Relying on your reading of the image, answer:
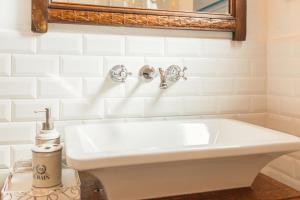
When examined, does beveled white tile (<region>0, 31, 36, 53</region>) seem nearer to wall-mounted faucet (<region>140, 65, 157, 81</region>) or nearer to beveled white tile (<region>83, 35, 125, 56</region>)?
beveled white tile (<region>83, 35, 125, 56</region>)

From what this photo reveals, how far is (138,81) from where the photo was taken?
106 cm

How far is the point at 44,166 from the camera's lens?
0.71 m

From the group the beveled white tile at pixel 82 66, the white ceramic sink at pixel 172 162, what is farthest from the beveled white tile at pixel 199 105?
the beveled white tile at pixel 82 66

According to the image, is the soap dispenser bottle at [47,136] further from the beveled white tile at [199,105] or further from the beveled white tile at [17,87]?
the beveled white tile at [199,105]

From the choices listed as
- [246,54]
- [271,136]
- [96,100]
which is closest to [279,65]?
[246,54]

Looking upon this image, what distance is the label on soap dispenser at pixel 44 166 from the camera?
0.71 meters

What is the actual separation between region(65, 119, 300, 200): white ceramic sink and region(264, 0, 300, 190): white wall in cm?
29

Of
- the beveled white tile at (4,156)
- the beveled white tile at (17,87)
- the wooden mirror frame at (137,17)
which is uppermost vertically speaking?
the wooden mirror frame at (137,17)

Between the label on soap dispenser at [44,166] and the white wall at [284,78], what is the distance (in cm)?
83

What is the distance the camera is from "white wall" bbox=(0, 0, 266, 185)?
3.06 ft

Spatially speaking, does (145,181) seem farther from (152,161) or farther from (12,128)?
(12,128)

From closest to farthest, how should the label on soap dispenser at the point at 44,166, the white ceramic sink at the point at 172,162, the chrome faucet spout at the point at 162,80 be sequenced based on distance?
the white ceramic sink at the point at 172,162
the label on soap dispenser at the point at 44,166
the chrome faucet spout at the point at 162,80

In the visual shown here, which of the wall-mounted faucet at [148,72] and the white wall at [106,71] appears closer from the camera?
the white wall at [106,71]

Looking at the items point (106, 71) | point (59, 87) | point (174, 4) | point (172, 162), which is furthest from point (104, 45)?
point (172, 162)
